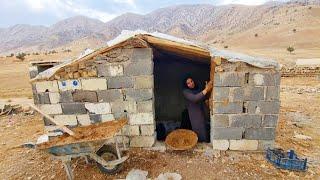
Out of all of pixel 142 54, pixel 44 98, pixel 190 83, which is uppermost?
pixel 142 54

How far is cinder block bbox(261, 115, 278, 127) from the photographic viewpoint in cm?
580

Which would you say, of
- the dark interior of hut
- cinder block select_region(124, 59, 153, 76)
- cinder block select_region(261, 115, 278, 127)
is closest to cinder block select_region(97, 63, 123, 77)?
cinder block select_region(124, 59, 153, 76)

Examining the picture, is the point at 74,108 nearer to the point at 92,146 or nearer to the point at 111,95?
the point at 111,95

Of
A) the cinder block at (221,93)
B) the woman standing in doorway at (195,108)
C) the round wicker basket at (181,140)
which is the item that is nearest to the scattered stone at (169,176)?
the round wicker basket at (181,140)

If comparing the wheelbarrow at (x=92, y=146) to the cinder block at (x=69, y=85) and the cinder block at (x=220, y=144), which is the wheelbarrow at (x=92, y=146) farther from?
the cinder block at (x=220, y=144)

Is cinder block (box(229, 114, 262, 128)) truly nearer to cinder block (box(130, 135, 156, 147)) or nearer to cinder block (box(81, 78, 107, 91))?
A: cinder block (box(130, 135, 156, 147))

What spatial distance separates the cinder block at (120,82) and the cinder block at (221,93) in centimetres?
177

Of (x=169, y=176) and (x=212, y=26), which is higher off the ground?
(x=212, y=26)

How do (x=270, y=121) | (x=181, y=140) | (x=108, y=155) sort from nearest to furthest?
(x=108, y=155), (x=270, y=121), (x=181, y=140)

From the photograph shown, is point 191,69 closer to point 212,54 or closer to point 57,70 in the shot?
point 212,54

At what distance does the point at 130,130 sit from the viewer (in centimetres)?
616

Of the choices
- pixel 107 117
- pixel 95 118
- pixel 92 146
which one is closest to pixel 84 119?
pixel 95 118

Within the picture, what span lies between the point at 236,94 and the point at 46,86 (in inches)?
158

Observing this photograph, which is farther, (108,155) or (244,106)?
(244,106)
